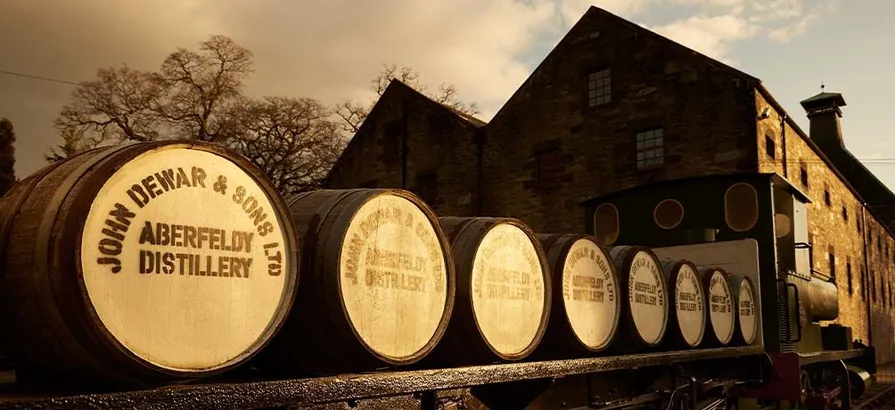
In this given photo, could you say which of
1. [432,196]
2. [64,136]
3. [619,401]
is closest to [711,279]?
[619,401]

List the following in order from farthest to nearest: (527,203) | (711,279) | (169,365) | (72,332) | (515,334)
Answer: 1. (527,203)
2. (711,279)
3. (515,334)
4. (169,365)
5. (72,332)

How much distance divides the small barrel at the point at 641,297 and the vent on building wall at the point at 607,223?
3299 mm

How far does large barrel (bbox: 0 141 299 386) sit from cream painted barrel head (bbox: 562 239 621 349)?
2.07 meters

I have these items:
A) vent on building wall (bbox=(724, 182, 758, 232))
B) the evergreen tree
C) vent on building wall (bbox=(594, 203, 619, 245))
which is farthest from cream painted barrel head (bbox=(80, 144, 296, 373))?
the evergreen tree

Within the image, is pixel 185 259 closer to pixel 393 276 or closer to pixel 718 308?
pixel 393 276

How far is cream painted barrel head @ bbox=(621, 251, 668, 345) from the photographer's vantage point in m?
4.68

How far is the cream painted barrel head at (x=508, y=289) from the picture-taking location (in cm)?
340

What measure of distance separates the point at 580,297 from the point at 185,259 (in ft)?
8.27

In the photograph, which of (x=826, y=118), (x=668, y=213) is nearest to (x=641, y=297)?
(x=668, y=213)

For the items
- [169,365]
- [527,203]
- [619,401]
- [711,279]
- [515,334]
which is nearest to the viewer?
[169,365]

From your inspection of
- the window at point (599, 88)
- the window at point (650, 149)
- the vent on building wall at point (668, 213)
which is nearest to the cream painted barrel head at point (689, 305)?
the vent on building wall at point (668, 213)

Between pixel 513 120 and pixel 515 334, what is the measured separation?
19.6 m

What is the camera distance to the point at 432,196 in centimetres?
2458

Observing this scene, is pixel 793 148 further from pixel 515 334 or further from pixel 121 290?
pixel 121 290
